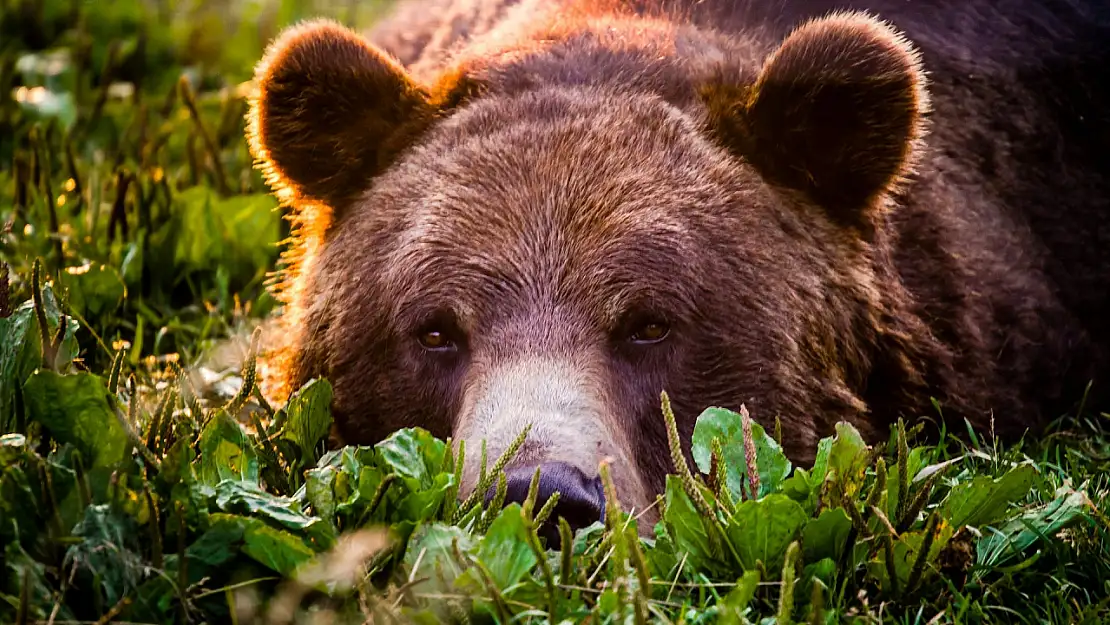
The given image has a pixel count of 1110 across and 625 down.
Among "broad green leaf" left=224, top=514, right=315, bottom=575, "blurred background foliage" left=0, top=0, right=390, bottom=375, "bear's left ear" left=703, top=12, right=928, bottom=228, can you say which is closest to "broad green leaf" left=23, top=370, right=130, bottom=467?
"broad green leaf" left=224, top=514, right=315, bottom=575

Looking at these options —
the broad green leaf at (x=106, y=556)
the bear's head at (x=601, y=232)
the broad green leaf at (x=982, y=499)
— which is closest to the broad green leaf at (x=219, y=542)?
the broad green leaf at (x=106, y=556)

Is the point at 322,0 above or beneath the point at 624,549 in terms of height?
beneath

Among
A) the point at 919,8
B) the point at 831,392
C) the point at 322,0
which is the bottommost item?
the point at 322,0

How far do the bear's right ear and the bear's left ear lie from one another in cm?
86

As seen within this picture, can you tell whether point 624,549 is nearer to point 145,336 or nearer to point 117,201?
point 145,336

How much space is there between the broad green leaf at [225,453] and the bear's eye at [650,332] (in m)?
0.98

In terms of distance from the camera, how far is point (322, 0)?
8883 millimetres

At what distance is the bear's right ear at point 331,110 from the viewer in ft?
12.9

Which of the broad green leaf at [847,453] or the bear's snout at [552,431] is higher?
the broad green leaf at [847,453]

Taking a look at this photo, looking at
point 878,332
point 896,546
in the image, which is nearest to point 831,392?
point 878,332

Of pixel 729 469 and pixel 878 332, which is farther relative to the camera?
pixel 878 332

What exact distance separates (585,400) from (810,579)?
76 centimetres

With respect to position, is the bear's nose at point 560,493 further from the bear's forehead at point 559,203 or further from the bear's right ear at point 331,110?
the bear's right ear at point 331,110

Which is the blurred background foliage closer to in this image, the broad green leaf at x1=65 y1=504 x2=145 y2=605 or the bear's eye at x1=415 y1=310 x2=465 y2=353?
the bear's eye at x1=415 y1=310 x2=465 y2=353
